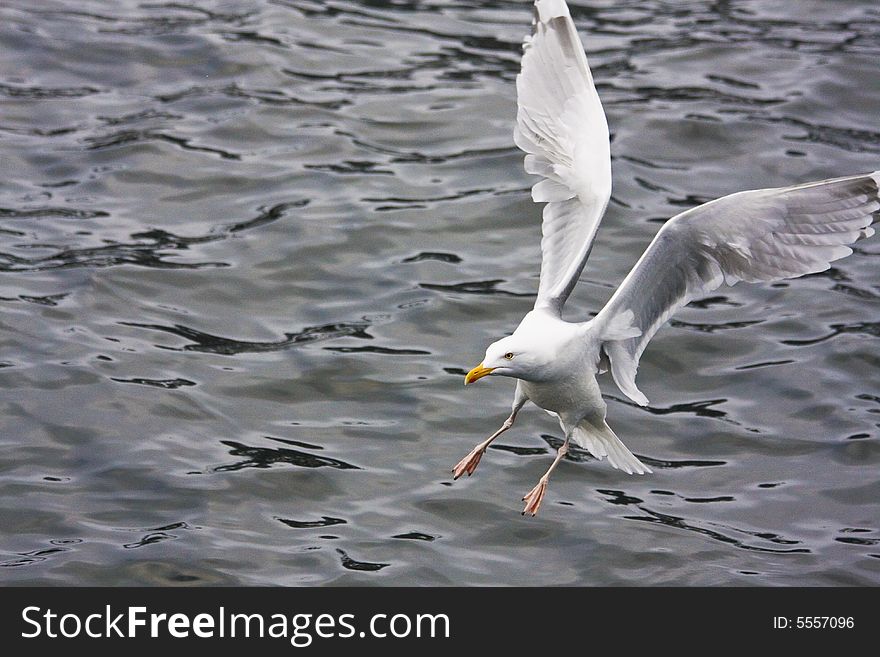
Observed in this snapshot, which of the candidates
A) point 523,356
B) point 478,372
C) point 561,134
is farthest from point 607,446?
point 561,134

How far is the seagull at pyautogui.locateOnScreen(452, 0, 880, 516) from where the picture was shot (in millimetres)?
6582

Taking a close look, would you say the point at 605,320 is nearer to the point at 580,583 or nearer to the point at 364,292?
the point at 580,583

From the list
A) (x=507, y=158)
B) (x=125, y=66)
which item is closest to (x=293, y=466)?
(x=507, y=158)

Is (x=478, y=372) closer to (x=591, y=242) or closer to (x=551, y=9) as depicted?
(x=591, y=242)

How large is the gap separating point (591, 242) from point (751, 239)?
0.78 m

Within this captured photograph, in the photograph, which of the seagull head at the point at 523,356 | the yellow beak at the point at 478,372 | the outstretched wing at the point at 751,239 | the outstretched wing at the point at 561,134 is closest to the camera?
the yellow beak at the point at 478,372

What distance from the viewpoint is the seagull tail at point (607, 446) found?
24.1ft

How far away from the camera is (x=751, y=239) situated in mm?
6727

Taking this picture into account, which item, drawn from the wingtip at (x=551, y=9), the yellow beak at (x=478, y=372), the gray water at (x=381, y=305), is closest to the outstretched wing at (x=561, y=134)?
the wingtip at (x=551, y=9)

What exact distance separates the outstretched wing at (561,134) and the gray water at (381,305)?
6.65ft

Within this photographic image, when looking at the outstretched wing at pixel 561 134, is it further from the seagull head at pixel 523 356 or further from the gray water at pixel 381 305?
the gray water at pixel 381 305

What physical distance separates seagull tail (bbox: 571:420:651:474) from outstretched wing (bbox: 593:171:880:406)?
1.58ft

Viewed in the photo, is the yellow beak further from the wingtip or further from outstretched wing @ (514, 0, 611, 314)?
the wingtip

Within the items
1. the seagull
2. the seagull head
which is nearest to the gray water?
the seagull
